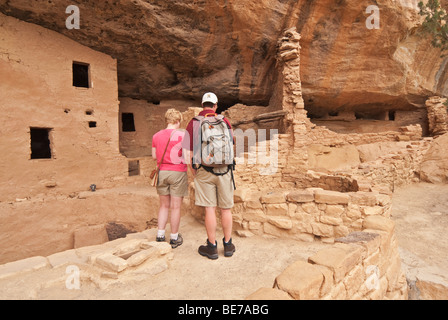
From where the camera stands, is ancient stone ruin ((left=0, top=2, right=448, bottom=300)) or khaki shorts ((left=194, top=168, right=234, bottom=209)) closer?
khaki shorts ((left=194, top=168, right=234, bottom=209))

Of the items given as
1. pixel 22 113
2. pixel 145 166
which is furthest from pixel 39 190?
pixel 145 166

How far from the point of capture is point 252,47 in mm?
7469

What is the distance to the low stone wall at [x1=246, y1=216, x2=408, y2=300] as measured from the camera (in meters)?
1.48

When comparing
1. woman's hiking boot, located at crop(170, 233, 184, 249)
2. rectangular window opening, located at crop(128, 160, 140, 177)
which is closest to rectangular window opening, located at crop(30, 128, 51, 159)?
rectangular window opening, located at crop(128, 160, 140, 177)

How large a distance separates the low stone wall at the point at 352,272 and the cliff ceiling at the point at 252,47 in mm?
6082

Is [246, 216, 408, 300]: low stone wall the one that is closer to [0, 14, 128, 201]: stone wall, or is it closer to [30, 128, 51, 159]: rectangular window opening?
[0, 14, 128, 201]: stone wall

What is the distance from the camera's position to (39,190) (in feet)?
20.6

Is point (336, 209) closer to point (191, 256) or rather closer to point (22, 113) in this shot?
point (191, 256)

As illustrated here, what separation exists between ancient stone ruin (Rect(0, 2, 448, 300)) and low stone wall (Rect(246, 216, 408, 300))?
0.07 feet

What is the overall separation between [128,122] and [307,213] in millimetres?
8571

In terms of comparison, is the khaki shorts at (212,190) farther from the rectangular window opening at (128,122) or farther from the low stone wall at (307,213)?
the rectangular window opening at (128,122)

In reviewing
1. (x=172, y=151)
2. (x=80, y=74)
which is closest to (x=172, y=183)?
(x=172, y=151)

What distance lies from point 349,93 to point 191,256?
9097 mm

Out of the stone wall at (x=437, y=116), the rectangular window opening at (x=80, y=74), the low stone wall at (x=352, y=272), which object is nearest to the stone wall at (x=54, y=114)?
the rectangular window opening at (x=80, y=74)
